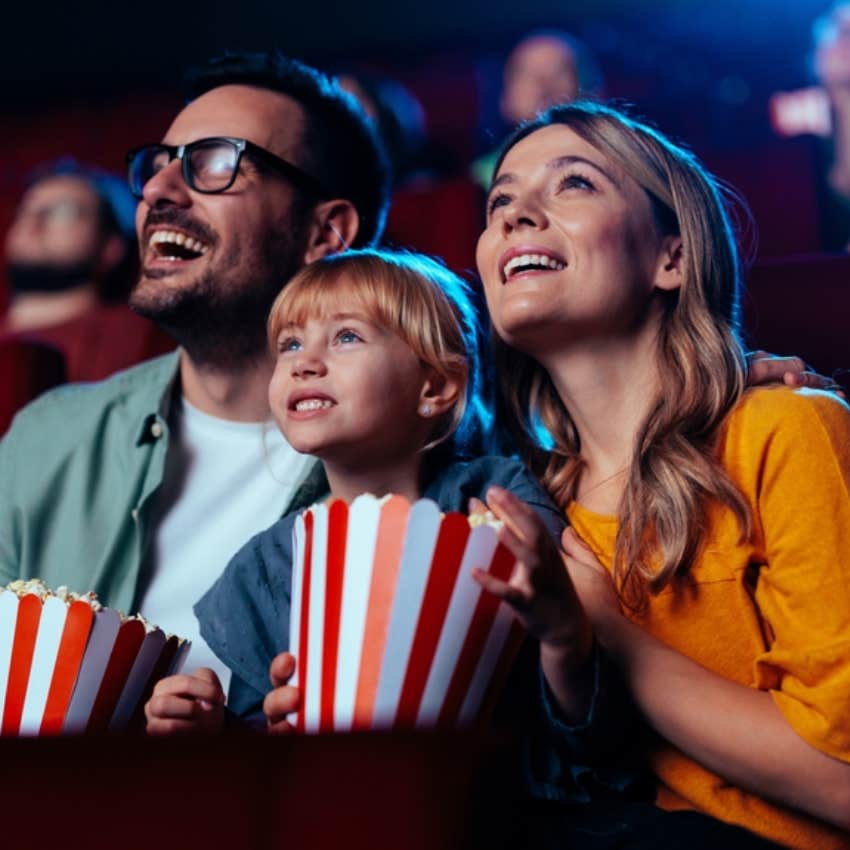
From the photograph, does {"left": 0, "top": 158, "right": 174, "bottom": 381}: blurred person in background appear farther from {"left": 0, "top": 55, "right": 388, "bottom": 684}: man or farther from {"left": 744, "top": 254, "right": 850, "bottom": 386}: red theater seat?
{"left": 744, "top": 254, "right": 850, "bottom": 386}: red theater seat

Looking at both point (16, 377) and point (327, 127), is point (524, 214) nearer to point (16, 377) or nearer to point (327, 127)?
point (327, 127)

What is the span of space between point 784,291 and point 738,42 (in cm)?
293

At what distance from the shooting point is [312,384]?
909 mm

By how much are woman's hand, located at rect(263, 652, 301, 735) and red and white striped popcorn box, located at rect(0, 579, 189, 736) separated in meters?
0.12

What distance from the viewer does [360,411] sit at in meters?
0.91

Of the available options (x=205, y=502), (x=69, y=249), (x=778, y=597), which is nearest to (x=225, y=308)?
(x=205, y=502)

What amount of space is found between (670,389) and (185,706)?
1.36ft

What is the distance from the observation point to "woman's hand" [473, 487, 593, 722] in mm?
668

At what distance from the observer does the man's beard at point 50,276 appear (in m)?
2.46

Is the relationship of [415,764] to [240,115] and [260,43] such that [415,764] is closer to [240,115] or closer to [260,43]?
[240,115]

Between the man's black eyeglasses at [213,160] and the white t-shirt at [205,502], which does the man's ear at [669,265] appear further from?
the man's black eyeglasses at [213,160]

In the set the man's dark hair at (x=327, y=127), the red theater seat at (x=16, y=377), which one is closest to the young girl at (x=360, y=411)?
the man's dark hair at (x=327, y=127)

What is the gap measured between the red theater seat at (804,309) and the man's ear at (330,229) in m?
0.44

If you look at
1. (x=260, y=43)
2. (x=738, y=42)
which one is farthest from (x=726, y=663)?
(x=260, y=43)
